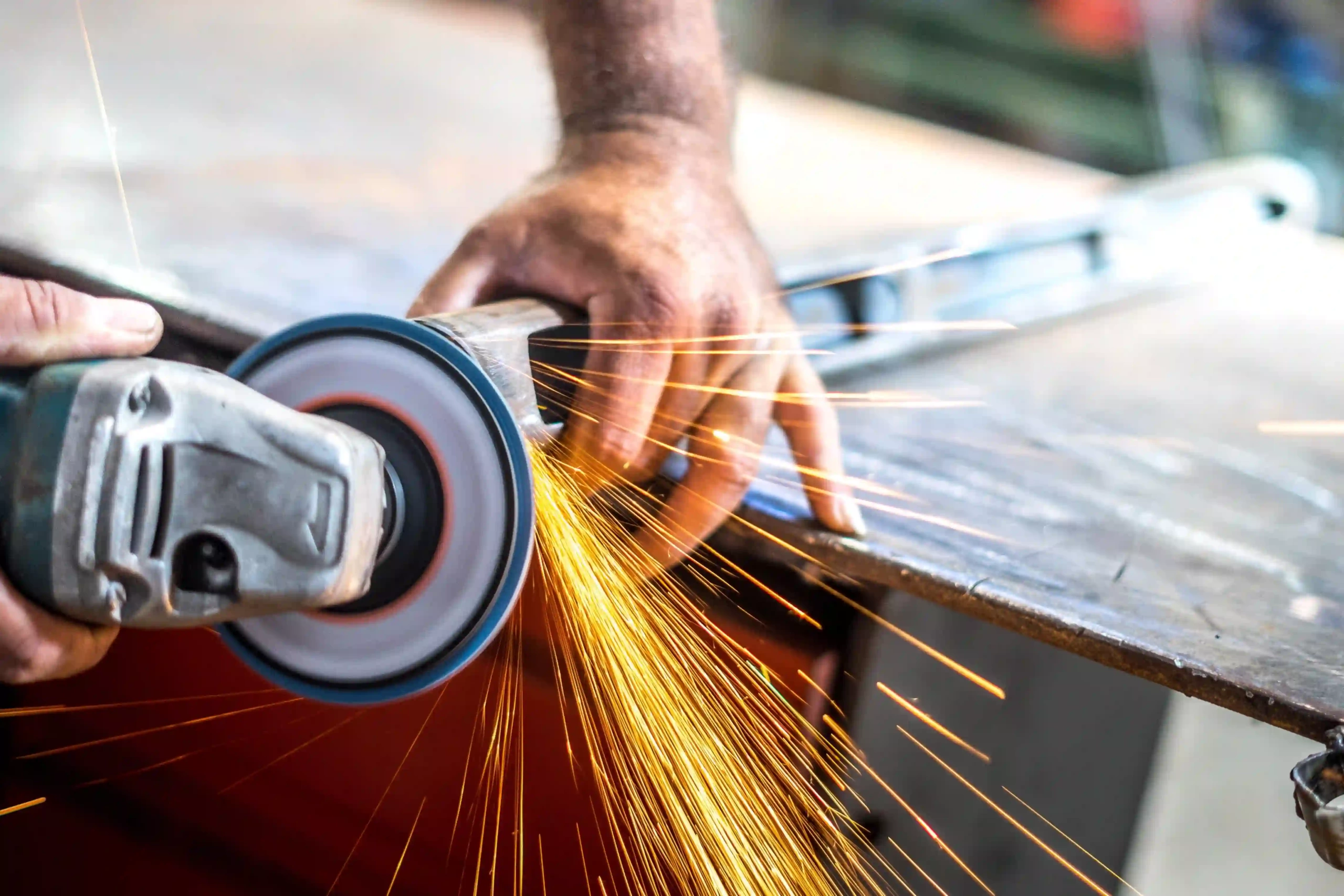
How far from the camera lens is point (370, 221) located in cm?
206

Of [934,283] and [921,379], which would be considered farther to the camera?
[934,283]

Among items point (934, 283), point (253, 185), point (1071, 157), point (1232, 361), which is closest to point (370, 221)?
point (253, 185)

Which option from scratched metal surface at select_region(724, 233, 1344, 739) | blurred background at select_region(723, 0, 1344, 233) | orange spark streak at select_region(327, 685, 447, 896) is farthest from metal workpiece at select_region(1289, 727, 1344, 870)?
blurred background at select_region(723, 0, 1344, 233)

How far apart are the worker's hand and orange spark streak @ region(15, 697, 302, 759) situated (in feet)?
1.20

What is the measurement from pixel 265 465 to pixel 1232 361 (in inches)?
80.1

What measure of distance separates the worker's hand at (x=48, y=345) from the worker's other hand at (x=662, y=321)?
1.03 ft

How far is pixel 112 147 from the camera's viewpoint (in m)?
2.20

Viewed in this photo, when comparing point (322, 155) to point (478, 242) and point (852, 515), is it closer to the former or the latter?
point (478, 242)

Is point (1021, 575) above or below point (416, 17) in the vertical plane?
below

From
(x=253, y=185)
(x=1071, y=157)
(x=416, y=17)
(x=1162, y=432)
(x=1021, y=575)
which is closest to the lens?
(x=1021, y=575)

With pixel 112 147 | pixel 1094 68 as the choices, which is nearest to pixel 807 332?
pixel 112 147

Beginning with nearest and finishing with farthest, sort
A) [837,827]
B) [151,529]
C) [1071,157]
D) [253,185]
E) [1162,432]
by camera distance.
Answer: [151,529] < [837,827] < [1162,432] < [253,185] < [1071,157]

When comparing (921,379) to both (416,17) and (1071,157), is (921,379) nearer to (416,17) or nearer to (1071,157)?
(416,17)

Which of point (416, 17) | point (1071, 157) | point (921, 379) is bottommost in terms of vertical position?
point (921, 379)
